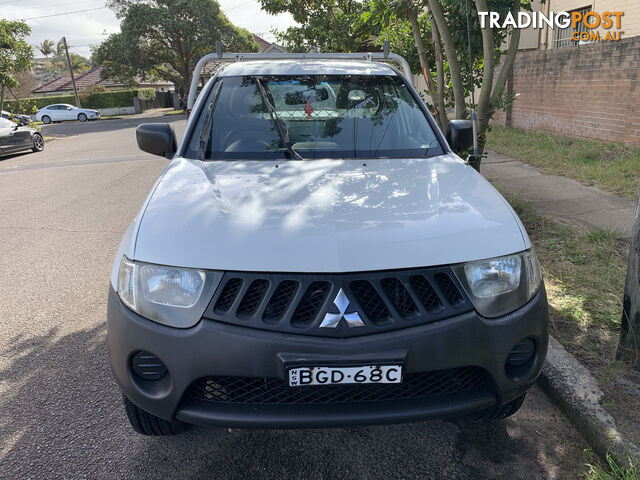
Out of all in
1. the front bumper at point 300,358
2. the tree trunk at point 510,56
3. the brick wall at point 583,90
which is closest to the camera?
the front bumper at point 300,358

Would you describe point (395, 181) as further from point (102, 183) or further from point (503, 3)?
point (102, 183)

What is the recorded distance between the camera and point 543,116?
11.8 metres

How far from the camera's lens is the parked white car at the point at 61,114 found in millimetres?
37188

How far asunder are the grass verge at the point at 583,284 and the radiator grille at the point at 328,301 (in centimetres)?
150

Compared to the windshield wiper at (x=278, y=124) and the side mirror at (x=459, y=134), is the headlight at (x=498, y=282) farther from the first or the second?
the side mirror at (x=459, y=134)

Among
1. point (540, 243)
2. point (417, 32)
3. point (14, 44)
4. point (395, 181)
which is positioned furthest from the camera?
point (14, 44)

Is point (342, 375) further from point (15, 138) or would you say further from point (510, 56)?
point (15, 138)

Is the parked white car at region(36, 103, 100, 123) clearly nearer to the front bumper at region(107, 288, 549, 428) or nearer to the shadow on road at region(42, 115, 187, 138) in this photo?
the shadow on road at region(42, 115, 187, 138)

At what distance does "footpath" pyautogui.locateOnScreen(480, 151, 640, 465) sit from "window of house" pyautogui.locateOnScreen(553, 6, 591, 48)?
18.0ft

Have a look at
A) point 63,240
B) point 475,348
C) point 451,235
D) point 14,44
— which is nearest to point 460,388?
point 475,348

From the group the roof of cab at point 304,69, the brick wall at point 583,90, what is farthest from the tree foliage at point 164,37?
the roof of cab at point 304,69

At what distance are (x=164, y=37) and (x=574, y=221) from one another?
132ft

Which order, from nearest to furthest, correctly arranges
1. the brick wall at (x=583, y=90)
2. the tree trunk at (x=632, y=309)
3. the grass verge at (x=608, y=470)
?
the grass verge at (x=608, y=470)
the tree trunk at (x=632, y=309)
the brick wall at (x=583, y=90)

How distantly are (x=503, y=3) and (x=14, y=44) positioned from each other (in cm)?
1990
